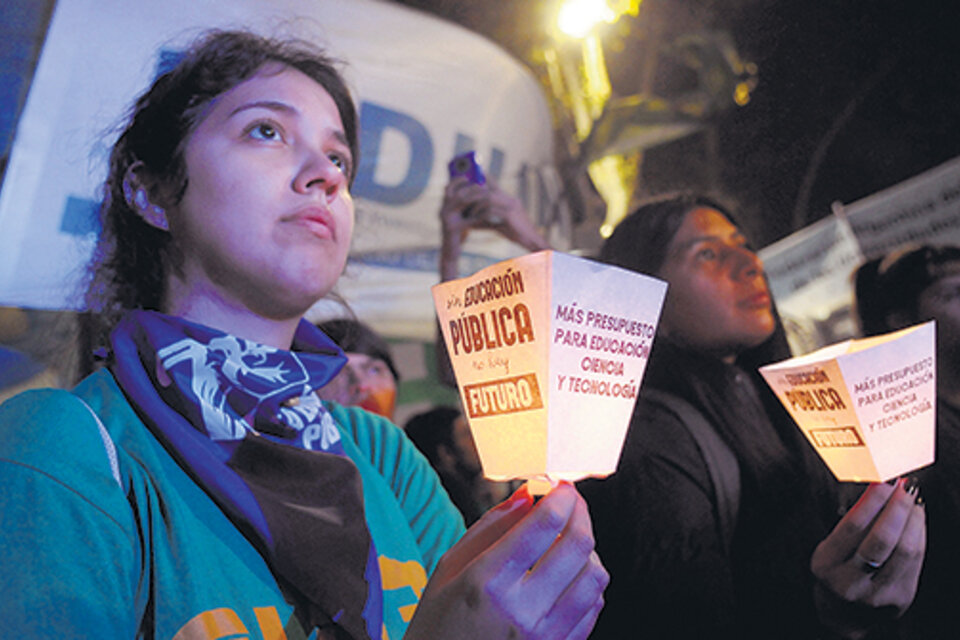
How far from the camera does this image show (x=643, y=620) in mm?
1221

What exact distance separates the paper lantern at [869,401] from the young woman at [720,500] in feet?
0.23

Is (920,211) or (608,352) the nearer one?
(608,352)

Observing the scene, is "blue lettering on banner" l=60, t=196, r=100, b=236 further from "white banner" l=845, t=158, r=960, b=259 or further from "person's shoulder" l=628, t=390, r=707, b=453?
"white banner" l=845, t=158, r=960, b=259

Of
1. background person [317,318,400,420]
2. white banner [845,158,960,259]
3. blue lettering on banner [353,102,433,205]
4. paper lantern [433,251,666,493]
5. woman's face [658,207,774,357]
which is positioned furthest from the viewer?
white banner [845,158,960,259]

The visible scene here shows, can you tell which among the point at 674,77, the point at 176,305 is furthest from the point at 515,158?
the point at 176,305

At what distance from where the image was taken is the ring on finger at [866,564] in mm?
1180

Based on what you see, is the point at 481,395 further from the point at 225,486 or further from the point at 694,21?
the point at 694,21

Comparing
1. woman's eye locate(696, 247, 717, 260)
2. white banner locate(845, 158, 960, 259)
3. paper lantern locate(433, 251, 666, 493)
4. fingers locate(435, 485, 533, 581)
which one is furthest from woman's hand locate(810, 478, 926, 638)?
white banner locate(845, 158, 960, 259)

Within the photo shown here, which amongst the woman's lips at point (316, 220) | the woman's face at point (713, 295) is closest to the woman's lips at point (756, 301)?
the woman's face at point (713, 295)

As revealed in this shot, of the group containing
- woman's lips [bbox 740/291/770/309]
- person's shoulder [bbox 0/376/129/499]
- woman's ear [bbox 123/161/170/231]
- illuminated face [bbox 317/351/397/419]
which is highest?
woman's lips [bbox 740/291/770/309]

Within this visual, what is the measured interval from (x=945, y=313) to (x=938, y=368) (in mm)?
156

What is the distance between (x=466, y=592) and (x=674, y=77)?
243cm

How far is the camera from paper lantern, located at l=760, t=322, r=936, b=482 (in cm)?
112

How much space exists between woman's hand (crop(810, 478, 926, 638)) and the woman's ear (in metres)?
1.22
